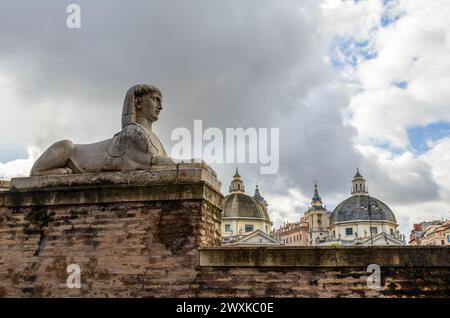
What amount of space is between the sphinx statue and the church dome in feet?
268

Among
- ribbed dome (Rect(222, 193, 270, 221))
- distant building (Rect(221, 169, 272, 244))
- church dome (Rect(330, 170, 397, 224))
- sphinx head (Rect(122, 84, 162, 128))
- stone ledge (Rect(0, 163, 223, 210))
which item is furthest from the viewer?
church dome (Rect(330, 170, 397, 224))

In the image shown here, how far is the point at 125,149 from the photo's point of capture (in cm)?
680

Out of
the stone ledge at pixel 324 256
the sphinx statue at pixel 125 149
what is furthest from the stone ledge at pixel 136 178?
the stone ledge at pixel 324 256

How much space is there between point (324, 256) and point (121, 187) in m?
2.96

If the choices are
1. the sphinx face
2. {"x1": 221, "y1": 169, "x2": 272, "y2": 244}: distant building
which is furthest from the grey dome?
the sphinx face

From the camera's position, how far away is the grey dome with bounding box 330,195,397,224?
8644 centimetres

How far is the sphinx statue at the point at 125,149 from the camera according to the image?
6750 millimetres

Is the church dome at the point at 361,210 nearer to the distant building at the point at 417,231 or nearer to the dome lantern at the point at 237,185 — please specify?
the distant building at the point at 417,231

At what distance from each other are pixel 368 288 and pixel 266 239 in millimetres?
66357

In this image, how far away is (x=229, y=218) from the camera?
80312 millimetres

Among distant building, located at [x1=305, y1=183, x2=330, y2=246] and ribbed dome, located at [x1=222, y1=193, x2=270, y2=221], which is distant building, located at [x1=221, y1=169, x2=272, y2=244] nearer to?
ribbed dome, located at [x1=222, y1=193, x2=270, y2=221]

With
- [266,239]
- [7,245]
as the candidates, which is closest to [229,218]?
[266,239]

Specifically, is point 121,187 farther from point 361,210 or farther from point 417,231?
point 417,231
